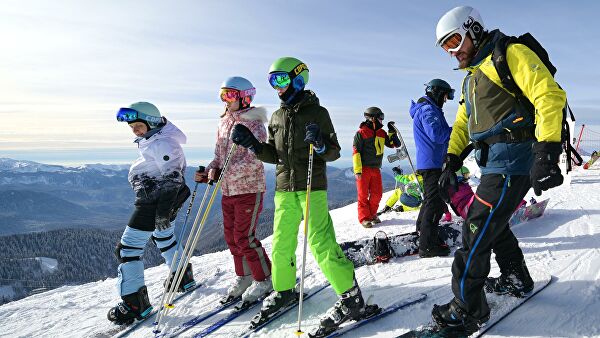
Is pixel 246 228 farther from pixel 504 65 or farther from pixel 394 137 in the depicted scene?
pixel 394 137

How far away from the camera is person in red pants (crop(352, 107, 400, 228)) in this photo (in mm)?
8953

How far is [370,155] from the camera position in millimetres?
8938

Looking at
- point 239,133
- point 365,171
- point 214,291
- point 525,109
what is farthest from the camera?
point 365,171

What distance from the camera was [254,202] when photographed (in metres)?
4.96

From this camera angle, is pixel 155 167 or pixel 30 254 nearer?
pixel 155 167

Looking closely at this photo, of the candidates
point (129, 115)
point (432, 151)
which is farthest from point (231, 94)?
point (432, 151)

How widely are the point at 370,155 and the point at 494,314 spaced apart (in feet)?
18.4

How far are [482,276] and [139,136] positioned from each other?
443cm

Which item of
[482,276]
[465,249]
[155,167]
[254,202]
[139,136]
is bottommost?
[482,276]

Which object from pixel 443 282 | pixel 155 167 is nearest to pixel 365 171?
pixel 443 282

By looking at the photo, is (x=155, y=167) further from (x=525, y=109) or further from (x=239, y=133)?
(x=525, y=109)

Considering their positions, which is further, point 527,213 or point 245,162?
point 527,213

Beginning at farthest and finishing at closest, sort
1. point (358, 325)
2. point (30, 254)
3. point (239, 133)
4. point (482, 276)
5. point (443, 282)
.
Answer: point (30, 254) → point (443, 282) → point (239, 133) → point (358, 325) → point (482, 276)

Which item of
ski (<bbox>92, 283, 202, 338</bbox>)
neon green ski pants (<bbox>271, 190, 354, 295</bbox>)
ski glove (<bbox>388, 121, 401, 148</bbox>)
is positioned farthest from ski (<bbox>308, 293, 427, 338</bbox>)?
ski glove (<bbox>388, 121, 401, 148</bbox>)
